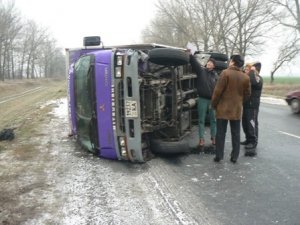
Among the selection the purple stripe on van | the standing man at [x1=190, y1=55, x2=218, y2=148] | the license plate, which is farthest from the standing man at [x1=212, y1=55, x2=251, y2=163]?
the purple stripe on van

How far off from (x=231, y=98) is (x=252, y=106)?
1301 millimetres

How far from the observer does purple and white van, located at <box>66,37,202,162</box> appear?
682 cm

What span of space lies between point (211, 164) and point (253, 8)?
40665 mm

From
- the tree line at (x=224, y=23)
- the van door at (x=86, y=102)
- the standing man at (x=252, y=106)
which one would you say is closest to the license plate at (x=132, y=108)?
the van door at (x=86, y=102)

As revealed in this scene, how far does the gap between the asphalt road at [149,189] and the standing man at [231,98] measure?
0.38 meters

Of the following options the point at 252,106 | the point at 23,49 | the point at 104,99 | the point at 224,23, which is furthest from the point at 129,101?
the point at 23,49

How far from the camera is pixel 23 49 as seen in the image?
250 ft

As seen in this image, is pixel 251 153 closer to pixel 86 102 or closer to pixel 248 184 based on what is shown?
pixel 248 184

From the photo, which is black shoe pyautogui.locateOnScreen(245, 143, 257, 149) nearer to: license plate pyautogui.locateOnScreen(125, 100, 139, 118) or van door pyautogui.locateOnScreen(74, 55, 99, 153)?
license plate pyautogui.locateOnScreen(125, 100, 139, 118)

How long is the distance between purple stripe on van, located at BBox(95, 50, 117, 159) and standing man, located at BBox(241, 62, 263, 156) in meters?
2.71

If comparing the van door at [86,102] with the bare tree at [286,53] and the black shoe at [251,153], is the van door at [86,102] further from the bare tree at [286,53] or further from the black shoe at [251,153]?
the bare tree at [286,53]

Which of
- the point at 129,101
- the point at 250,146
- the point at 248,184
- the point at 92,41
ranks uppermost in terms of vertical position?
the point at 92,41

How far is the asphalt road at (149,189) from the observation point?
4672mm

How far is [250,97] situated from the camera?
26.8 ft
